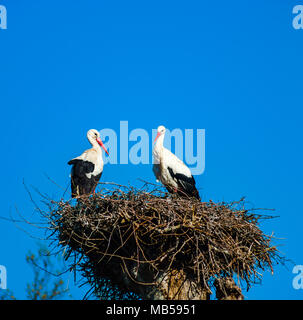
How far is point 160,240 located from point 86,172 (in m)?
2.22

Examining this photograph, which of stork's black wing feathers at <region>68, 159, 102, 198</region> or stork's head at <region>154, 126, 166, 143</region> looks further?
stork's head at <region>154, 126, 166, 143</region>

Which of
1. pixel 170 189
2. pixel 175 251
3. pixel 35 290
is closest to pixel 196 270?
pixel 175 251

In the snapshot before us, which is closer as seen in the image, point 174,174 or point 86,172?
point 86,172

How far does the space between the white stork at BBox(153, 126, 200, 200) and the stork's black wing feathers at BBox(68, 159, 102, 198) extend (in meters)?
1.12

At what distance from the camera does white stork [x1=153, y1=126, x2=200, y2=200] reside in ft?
27.9

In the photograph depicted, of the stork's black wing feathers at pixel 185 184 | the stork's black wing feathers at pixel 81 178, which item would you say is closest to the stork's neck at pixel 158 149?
the stork's black wing feathers at pixel 185 184

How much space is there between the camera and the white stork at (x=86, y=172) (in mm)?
7941

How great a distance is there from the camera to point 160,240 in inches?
245

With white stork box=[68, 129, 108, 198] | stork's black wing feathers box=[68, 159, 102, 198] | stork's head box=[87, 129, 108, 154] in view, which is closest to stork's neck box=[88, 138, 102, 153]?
stork's head box=[87, 129, 108, 154]

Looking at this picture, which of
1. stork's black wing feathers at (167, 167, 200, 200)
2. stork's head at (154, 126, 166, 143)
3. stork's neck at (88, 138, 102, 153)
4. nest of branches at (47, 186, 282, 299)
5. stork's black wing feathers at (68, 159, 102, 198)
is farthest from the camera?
stork's head at (154, 126, 166, 143)

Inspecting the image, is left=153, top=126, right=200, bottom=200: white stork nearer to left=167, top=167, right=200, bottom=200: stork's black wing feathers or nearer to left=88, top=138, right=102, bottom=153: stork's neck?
left=167, top=167, right=200, bottom=200: stork's black wing feathers

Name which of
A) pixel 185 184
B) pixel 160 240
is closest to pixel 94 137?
pixel 185 184

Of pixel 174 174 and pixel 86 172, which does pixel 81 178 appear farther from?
pixel 174 174

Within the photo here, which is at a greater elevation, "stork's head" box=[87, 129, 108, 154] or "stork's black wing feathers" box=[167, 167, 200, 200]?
"stork's head" box=[87, 129, 108, 154]
